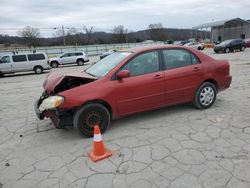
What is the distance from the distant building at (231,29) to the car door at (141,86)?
138ft

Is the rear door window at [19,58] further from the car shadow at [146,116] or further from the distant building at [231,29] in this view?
the distant building at [231,29]

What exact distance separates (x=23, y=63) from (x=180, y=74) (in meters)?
16.4

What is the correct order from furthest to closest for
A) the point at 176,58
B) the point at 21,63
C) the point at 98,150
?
1. the point at 21,63
2. the point at 176,58
3. the point at 98,150

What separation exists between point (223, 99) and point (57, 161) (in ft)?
14.9

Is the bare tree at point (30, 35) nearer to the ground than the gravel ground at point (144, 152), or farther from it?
farther from it

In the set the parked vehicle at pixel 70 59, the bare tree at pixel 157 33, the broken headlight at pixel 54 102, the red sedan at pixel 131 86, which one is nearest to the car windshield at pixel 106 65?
the red sedan at pixel 131 86

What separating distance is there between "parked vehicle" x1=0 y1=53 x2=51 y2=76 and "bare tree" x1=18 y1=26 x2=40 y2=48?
38.0 m

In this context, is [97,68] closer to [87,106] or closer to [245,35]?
[87,106]

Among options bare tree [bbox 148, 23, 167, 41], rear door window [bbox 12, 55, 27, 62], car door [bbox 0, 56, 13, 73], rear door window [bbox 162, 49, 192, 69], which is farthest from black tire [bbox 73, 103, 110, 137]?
bare tree [bbox 148, 23, 167, 41]

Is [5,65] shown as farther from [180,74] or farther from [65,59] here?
[180,74]

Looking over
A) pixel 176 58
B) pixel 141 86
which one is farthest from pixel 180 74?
pixel 141 86

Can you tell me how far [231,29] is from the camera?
47.7m

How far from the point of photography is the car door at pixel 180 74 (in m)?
4.84

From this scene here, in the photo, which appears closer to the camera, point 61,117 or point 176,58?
point 61,117
